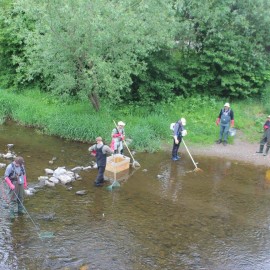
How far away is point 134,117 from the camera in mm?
20969

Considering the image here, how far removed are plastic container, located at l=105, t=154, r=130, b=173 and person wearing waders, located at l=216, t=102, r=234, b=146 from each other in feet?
18.0

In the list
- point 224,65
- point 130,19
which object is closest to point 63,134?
point 130,19

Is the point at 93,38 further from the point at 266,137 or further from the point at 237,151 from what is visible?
the point at 266,137

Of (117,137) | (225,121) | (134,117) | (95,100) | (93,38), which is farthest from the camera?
(134,117)

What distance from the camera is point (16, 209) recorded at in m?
12.0

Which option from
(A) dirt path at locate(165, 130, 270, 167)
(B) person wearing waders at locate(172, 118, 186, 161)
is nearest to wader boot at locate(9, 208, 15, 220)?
(B) person wearing waders at locate(172, 118, 186, 161)

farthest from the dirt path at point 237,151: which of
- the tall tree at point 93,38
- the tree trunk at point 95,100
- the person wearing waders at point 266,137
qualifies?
the tree trunk at point 95,100

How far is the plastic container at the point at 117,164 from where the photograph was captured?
48.7ft

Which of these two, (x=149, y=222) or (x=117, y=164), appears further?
(x=117, y=164)

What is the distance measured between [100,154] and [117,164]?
1301 millimetres

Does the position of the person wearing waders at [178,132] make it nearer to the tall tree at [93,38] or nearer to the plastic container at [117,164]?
the plastic container at [117,164]

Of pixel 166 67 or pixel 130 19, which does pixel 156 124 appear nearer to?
pixel 166 67

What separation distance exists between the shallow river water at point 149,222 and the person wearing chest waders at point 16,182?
0.30 metres

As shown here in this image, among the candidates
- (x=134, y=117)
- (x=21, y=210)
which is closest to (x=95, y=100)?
(x=134, y=117)
